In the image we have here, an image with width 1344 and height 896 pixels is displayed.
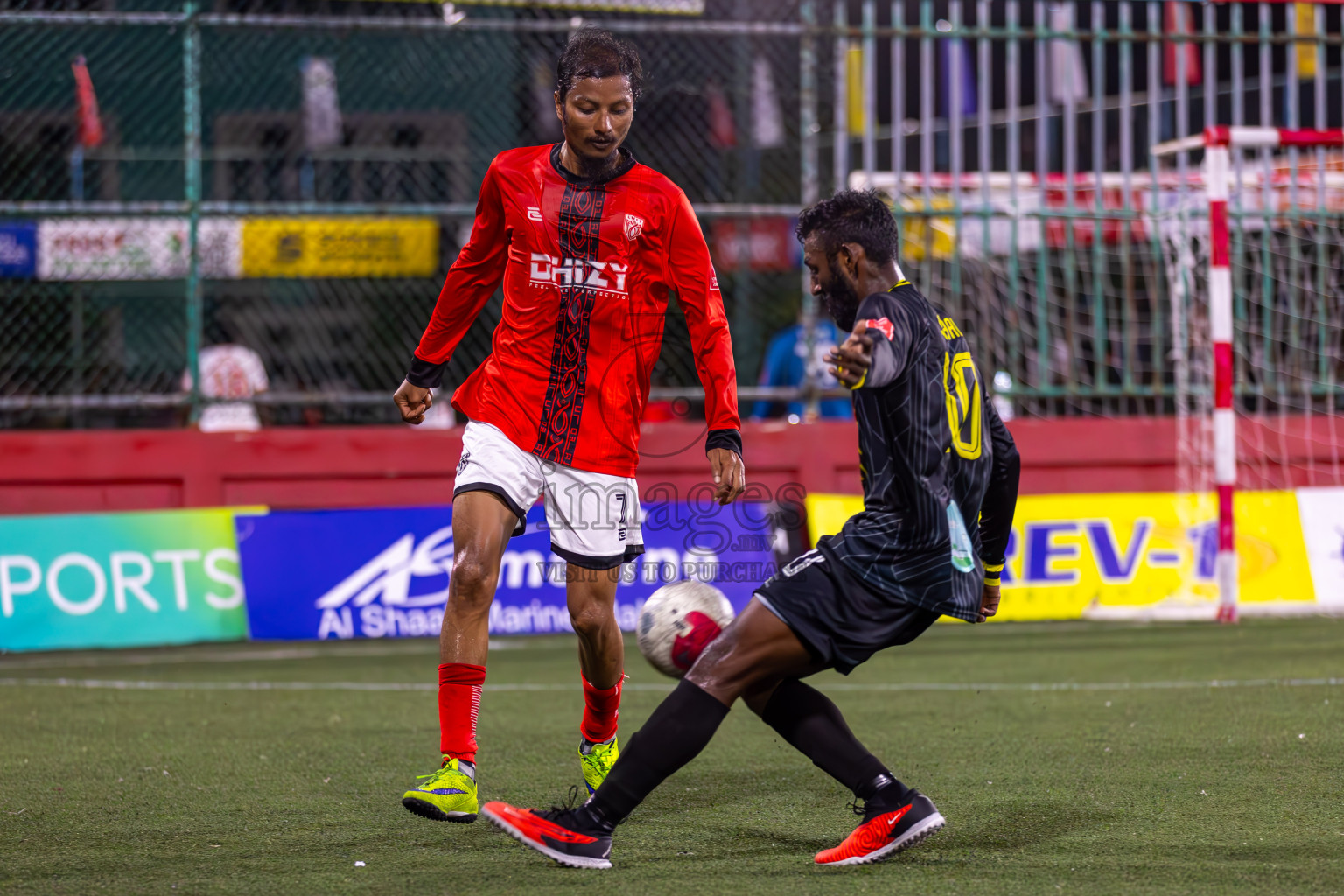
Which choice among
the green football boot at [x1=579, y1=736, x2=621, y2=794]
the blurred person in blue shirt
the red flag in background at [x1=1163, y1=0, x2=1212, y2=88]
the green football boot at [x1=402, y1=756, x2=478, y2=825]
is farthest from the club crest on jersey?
the red flag in background at [x1=1163, y1=0, x2=1212, y2=88]

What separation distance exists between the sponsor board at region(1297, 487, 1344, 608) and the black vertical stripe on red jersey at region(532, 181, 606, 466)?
7.35 m

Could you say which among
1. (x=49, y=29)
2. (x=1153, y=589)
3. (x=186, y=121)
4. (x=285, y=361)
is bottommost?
(x=1153, y=589)

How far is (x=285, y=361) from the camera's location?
424 inches

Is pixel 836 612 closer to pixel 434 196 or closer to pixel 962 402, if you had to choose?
pixel 962 402

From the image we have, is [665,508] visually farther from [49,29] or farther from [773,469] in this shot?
[49,29]

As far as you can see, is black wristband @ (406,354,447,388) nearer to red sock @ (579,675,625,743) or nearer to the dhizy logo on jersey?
the dhizy logo on jersey

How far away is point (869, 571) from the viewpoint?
12.1 feet

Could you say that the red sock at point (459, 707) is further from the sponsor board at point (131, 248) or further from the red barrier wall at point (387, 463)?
the sponsor board at point (131, 248)

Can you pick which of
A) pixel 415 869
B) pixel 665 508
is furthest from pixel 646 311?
pixel 665 508

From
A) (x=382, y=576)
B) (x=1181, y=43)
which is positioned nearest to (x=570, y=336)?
(x=382, y=576)

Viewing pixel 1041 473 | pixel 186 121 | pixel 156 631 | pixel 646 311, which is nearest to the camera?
pixel 646 311

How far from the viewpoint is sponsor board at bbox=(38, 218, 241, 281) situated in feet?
34.0

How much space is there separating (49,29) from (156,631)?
417cm

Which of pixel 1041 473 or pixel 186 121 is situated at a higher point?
pixel 186 121
